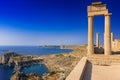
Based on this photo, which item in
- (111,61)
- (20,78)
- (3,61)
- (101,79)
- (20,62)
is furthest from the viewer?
(3,61)

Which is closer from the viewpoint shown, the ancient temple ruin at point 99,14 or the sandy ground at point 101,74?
the sandy ground at point 101,74

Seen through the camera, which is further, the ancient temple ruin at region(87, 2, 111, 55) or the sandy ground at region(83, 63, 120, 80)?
the ancient temple ruin at region(87, 2, 111, 55)

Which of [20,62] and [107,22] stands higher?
[107,22]

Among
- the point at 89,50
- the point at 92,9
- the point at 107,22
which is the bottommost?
the point at 89,50

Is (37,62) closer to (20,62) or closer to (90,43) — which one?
(20,62)

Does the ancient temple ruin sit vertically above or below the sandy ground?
above

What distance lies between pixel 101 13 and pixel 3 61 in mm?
92073

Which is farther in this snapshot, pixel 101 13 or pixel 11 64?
pixel 11 64

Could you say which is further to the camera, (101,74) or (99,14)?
(99,14)

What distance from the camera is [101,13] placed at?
15.9 meters

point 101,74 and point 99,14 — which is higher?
point 99,14

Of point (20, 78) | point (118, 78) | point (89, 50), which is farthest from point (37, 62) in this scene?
point (118, 78)

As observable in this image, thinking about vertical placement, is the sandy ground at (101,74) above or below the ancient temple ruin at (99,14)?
below

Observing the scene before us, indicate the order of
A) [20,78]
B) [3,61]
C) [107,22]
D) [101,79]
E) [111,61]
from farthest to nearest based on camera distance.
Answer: [3,61] < [20,78] < [107,22] < [111,61] < [101,79]
